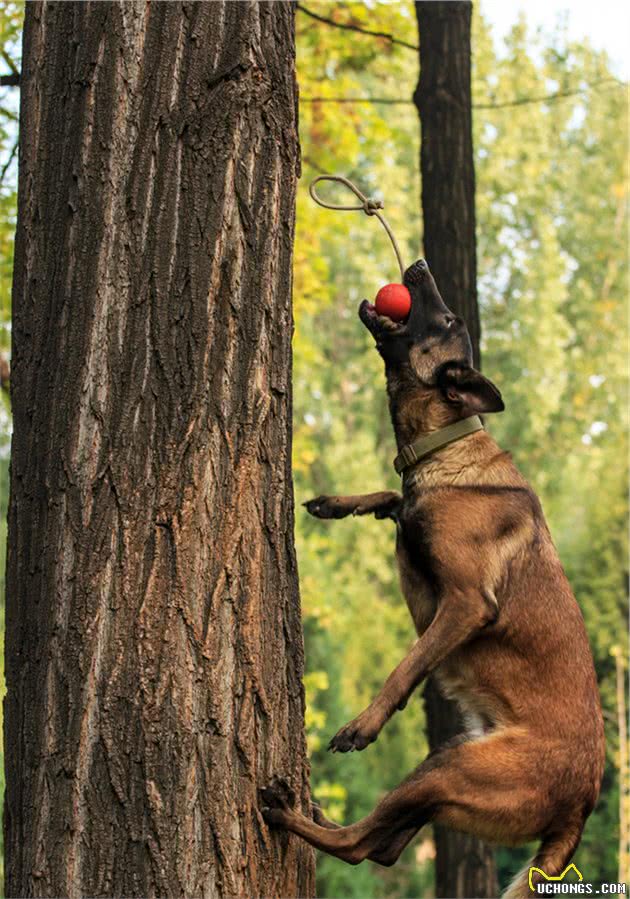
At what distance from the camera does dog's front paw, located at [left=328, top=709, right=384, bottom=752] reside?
12.3ft

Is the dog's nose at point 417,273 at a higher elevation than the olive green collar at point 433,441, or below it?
higher

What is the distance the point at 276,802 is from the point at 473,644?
3.96ft

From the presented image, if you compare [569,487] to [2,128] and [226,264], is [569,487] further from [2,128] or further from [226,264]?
[226,264]

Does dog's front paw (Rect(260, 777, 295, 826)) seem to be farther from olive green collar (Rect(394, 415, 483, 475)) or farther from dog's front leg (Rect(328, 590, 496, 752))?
olive green collar (Rect(394, 415, 483, 475))

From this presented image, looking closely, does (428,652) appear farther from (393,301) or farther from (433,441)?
(393,301)

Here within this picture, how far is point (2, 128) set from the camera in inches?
317

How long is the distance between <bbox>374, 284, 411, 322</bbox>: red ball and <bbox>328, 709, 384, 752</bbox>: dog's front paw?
66.3 inches

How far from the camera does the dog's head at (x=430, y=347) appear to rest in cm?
470

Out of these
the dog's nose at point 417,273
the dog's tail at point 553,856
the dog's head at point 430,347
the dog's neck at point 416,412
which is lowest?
the dog's tail at point 553,856

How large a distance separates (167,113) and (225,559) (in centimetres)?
134

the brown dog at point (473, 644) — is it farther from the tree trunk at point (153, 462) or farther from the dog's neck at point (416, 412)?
the tree trunk at point (153, 462)

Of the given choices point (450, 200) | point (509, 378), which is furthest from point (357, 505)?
point (509, 378)

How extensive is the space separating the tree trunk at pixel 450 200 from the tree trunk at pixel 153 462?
131 inches

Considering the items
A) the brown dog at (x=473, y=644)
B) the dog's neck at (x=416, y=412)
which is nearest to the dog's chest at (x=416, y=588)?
the brown dog at (x=473, y=644)
